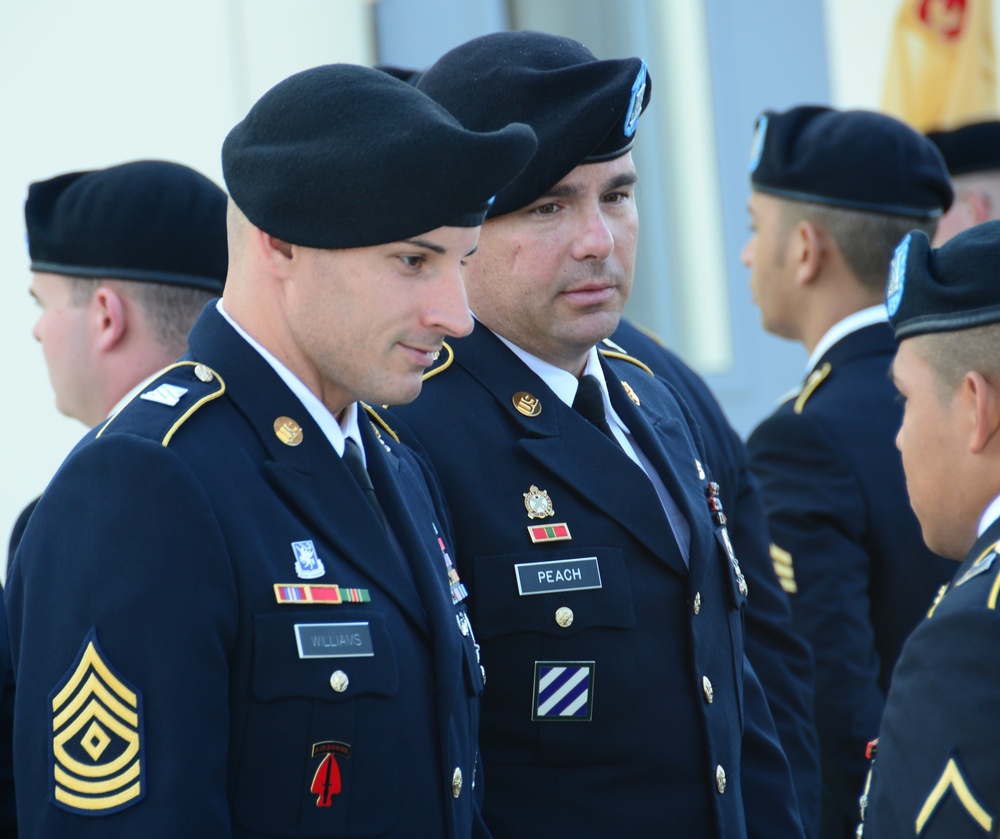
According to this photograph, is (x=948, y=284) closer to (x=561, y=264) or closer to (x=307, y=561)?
(x=561, y=264)

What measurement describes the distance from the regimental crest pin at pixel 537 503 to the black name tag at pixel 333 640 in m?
0.55

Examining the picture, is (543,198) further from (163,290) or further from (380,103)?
(163,290)

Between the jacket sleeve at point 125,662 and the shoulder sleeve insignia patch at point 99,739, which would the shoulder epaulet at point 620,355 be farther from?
the shoulder sleeve insignia patch at point 99,739

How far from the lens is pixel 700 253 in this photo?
6.34 metres

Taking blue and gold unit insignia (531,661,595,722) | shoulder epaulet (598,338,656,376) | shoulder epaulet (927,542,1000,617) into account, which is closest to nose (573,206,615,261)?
shoulder epaulet (598,338,656,376)

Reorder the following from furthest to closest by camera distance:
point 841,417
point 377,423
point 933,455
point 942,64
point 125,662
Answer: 1. point 942,64
2. point 841,417
3. point 933,455
4. point 377,423
5. point 125,662

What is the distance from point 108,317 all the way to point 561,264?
922 mm

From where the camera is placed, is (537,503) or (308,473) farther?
(537,503)

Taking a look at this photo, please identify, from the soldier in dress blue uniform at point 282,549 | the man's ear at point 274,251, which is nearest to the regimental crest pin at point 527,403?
the soldier in dress blue uniform at point 282,549

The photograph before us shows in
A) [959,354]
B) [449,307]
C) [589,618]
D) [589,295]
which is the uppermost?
[449,307]

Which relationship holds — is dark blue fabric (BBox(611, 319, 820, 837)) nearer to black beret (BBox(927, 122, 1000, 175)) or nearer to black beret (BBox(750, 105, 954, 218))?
black beret (BBox(750, 105, 954, 218))

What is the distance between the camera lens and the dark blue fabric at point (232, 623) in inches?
65.9

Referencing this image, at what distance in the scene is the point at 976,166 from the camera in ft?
15.7

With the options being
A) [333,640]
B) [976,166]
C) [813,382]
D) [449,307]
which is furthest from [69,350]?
[976,166]
